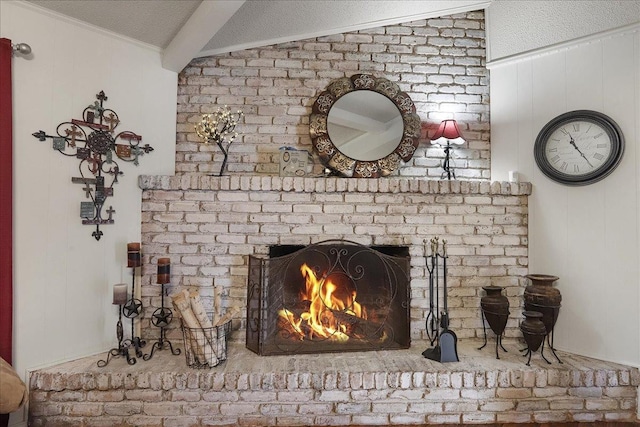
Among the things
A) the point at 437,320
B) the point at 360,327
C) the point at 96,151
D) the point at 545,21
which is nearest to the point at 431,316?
the point at 437,320

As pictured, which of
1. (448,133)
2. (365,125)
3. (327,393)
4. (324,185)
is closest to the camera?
(327,393)

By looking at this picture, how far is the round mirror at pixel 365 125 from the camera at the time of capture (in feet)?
9.05

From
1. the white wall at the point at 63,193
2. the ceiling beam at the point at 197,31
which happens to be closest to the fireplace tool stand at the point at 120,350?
the white wall at the point at 63,193

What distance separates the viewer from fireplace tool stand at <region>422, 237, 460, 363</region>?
2.22 metres

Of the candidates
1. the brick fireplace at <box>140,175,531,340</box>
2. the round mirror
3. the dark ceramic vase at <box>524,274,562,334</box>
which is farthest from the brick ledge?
the dark ceramic vase at <box>524,274,562,334</box>

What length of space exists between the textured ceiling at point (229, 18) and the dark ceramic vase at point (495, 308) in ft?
7.37

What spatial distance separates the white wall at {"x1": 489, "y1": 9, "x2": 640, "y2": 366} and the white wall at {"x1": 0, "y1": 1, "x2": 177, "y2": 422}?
287 centimetres

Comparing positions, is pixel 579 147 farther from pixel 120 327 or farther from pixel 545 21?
pixel 120 327

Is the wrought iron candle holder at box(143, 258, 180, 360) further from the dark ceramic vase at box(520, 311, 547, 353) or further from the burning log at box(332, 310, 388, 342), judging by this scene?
the dark ceramic vase at box(520, 311, 547, 353)

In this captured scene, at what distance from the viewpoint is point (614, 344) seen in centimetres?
227

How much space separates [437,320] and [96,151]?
8.55 ft

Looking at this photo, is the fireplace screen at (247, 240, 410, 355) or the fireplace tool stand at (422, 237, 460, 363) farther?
the fireplace screen at (247, 240, 410, 355)

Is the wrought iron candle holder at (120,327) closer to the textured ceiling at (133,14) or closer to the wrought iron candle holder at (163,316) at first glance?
the wrought iron candle holder at (163,316)

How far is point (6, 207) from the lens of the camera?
1.93 metres
